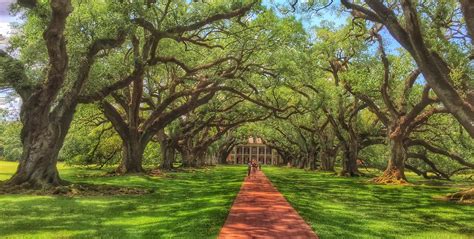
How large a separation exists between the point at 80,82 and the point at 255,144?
129 metres

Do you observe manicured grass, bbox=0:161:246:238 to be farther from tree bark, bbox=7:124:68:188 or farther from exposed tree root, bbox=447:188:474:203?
exposed tree root, bbox=447:188:474:203

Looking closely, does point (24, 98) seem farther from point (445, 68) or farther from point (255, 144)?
point (255, 144)

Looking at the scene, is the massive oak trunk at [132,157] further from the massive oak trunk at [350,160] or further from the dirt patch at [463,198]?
the massive oak trunk at [350,160]

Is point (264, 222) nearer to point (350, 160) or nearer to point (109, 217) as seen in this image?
point (109, 217)

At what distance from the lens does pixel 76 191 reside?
17.4m

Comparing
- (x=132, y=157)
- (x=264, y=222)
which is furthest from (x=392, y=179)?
(x=264, y=222)

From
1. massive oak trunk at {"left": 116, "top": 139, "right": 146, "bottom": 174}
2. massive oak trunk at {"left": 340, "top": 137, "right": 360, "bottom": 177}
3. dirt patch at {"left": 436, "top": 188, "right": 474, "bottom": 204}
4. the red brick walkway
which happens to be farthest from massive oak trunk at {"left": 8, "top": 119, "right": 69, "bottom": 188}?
massive oak trunk at {"left": 340, "top": 137, "right": 360, "bottom": 177}

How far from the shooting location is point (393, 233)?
34.5 feet

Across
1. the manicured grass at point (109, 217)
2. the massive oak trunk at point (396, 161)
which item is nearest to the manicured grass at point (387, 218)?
the manicured grass at point (109, 217)

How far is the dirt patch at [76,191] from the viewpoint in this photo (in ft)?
54.7

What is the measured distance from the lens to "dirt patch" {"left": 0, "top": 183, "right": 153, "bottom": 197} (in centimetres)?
1667

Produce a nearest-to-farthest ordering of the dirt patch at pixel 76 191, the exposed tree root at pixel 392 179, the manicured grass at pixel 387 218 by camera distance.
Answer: the manicured grass at pixel 387 218 → the dirt patch at pixel 76 191 → the exposed tree root at pixel 392 179

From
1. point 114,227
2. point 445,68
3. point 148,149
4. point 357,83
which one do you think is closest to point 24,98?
point 114,227

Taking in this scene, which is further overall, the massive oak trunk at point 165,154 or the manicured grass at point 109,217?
the massive oak trunk at point 165,154
